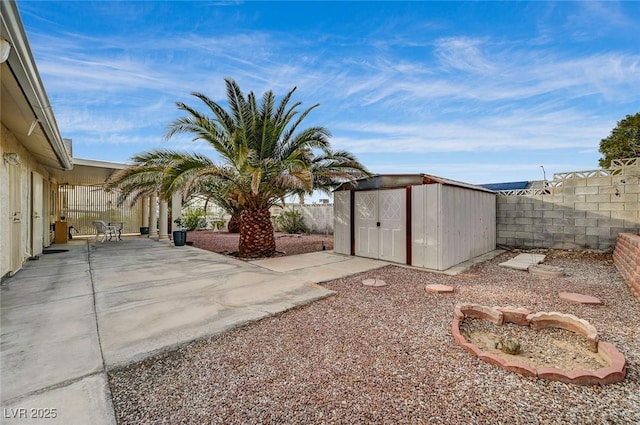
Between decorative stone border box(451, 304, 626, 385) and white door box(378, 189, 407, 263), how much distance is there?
347cm

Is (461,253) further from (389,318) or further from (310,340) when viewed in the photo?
(310,340)

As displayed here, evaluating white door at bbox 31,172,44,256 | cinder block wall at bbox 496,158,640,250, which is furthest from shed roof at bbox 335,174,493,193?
white door at bbox 31,172,44,256

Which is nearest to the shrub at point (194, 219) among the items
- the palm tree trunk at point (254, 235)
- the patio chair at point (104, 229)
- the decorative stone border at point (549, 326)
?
the patio chair at point (104, 229)

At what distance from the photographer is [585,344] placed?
3.04 metres

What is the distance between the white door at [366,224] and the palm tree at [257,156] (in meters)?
0.79

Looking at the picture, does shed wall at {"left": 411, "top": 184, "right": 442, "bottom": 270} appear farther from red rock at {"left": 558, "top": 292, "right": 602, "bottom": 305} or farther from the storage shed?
red rock at {"left": 558, "top": 292, "right": 602, "bottom": 305}

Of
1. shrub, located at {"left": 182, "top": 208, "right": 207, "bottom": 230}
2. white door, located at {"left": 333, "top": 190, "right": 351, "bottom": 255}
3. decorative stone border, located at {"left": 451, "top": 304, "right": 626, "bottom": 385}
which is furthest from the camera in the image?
shrub, located at {"left": 182, "top": 208, "right": 207, "bottom": 230}

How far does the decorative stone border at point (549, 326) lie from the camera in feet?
7.63

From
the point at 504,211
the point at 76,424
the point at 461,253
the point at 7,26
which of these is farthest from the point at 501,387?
the point at 504,211

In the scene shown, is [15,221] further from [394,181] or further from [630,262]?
[630,262]

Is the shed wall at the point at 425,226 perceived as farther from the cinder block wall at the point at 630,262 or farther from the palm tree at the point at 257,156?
the cinder block wall at the point at 630,262

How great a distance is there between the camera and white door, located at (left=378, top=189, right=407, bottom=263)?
7.20 metres

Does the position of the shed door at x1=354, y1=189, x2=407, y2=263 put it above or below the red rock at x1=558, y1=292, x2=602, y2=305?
above

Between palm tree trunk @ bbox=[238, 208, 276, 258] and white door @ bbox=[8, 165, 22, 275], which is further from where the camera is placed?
palm tree trunk @ bbox=[238, 208, 276, 258]
